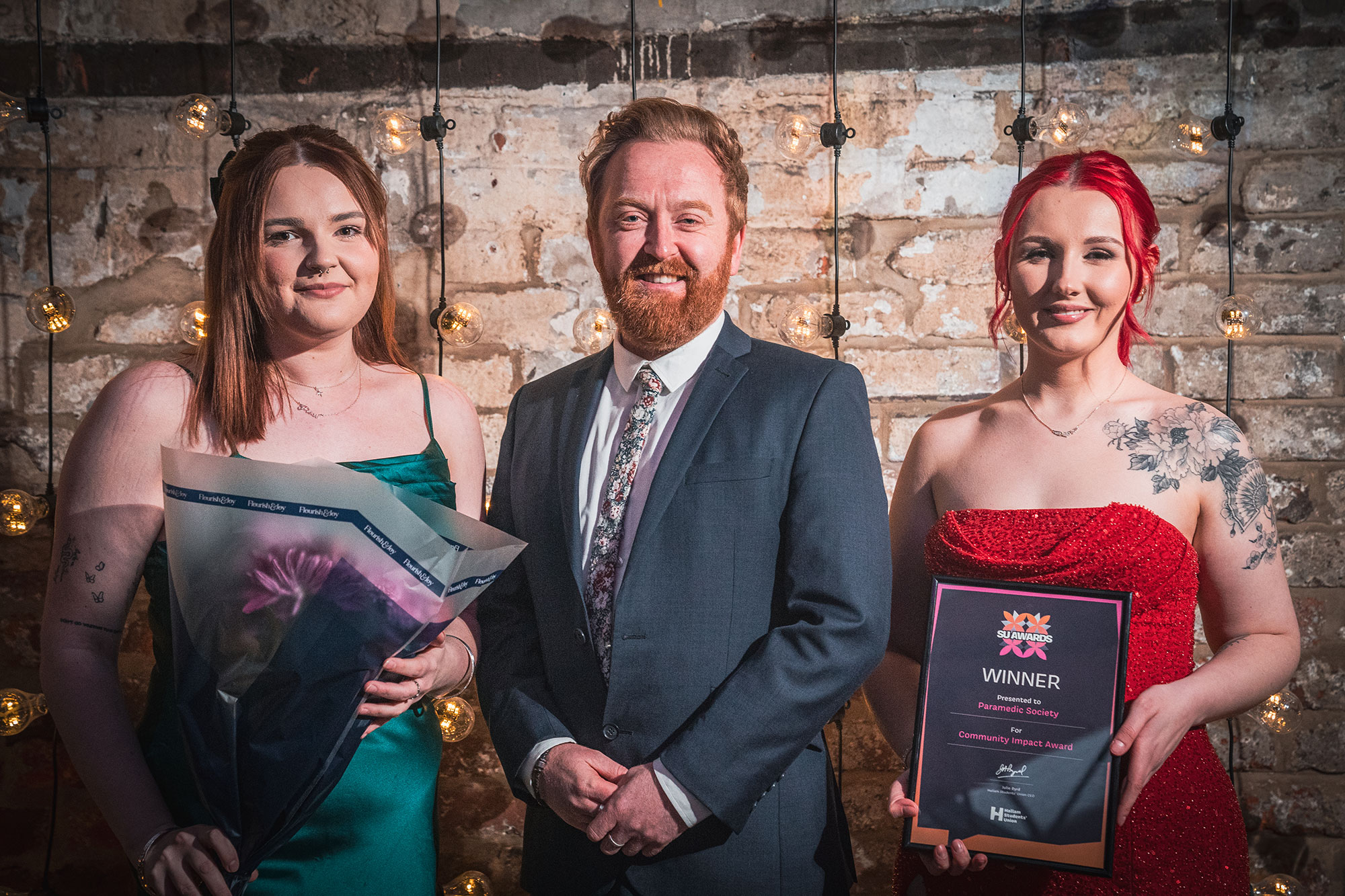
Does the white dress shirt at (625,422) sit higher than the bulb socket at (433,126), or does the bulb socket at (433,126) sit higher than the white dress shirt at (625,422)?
the bulb socket at (433,126)

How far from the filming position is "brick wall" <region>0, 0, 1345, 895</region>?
204 cm

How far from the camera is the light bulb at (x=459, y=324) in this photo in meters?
1.94

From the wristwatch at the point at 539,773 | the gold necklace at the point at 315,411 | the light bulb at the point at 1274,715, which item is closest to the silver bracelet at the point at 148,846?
the wristwatch at the point at 539,773

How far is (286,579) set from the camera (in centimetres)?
103

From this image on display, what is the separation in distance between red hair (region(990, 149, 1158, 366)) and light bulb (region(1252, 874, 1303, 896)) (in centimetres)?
128

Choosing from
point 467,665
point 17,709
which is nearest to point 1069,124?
point 467,665

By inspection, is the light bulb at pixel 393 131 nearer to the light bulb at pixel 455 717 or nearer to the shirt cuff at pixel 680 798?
the light bulb at pixel 455 717

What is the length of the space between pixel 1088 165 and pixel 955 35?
786 mm

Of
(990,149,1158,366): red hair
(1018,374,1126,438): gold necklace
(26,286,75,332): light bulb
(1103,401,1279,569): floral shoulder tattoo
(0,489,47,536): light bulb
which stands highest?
(990,149,1158,366): red hair

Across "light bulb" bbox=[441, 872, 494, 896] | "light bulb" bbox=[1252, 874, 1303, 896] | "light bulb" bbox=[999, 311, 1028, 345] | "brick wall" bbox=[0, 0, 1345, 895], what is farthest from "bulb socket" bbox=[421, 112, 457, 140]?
"light bulb" bbox=[1252, 874, 1303, 896]

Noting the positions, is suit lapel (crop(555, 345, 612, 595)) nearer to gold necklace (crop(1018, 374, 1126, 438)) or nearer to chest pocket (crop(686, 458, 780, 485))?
chest pocket (crop(686, 458, 780, 485))

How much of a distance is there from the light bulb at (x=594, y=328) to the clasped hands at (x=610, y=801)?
996 mm

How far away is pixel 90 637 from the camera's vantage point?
137cm

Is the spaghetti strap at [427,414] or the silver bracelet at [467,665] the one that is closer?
the silver bracelet at [467,665]
